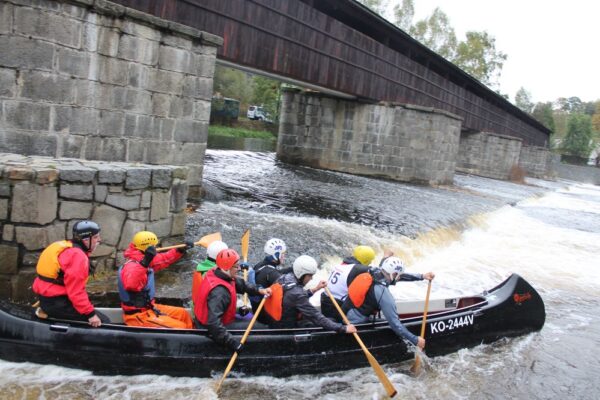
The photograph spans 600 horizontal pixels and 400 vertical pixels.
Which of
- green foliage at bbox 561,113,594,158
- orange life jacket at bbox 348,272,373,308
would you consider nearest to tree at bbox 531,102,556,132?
green foliage at bbox 561,113,594,158

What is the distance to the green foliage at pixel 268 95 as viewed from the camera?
51.6m

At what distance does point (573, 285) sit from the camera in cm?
1044

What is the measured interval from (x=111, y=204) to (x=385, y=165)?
1696 centimetres

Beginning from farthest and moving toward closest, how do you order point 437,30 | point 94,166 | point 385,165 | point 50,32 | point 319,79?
1. point 437,30
2. point 385,165
3. point 319,79
4. point 50,32
5. point 94,166

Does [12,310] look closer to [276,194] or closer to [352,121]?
[276,194]

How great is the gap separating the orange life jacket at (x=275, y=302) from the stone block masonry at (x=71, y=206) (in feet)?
7.84

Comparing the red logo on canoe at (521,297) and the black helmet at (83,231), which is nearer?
the black helmet at (83,231)

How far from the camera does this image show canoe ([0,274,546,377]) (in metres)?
4.32

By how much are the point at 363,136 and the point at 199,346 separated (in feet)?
59.2

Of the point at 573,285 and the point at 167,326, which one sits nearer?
the point at 167,326

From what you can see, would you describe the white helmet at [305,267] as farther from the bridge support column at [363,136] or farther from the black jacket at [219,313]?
the bridge support column at [363,136]

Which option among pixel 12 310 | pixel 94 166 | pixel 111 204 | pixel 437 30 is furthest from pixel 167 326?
pixel 437 30

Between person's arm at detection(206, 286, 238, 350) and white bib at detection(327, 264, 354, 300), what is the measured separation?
1.85m

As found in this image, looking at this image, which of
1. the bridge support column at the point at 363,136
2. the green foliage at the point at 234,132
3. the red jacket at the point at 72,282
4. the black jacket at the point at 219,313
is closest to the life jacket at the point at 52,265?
the red jacket at the point at 72,282
